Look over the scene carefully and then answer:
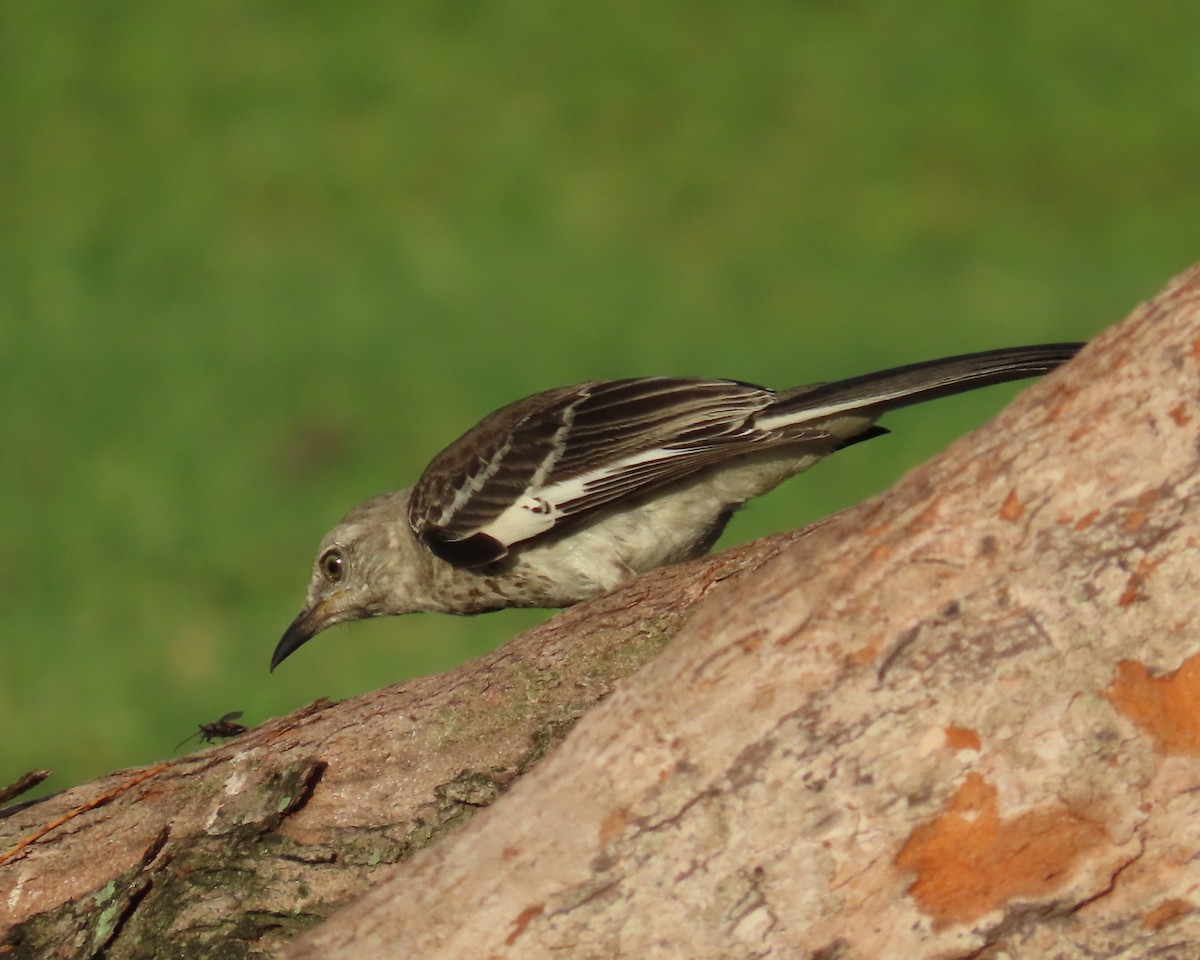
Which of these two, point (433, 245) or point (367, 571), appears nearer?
point (367, 571)

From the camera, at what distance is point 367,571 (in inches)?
309

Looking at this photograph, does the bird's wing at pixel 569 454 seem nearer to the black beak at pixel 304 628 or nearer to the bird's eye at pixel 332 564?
the bird's eye at pixel 332 564

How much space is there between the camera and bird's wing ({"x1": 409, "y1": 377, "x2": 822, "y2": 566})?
21.3 feet

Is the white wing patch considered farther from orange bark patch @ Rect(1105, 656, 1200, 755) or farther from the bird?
orange bark patch @ Rect(1105, 656, 1200, 755)

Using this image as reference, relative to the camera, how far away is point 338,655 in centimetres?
1200

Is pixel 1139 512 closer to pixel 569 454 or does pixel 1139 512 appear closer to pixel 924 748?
pixel 924 748

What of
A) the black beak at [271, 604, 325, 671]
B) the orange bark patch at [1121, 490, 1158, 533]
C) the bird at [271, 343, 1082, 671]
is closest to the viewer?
the orange bark patch at [1121, 490, 1158, 533]

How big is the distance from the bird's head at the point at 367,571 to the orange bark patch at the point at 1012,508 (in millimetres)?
3808

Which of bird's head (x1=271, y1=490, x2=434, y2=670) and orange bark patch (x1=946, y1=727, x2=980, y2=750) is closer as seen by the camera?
orange bark patch (x1=946, y1=727, x2=980, y2=750)

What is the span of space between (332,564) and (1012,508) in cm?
439

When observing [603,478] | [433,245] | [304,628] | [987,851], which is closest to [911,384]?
[603,478]

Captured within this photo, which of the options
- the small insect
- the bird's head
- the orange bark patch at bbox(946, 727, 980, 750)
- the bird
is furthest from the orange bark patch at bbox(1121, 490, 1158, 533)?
the bird's head

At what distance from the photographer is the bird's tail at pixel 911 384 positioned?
5.41 m

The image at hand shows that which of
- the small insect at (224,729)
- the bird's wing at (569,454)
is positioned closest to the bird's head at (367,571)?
the bird's wing at (569,454)
